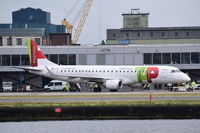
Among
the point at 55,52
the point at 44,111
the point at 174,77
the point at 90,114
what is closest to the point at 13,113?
the point at 44,111

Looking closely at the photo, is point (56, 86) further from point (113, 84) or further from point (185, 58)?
point (185, 58)

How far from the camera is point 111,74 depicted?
82625 millimetres

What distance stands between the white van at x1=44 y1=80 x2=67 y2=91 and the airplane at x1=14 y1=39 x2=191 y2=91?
5.31 meters

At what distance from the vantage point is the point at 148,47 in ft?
316

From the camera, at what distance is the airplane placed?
78.9m

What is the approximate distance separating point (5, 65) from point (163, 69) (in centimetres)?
2847

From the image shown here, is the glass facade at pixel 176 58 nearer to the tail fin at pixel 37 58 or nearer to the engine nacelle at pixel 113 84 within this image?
the engine nacelle at pixel 113 84

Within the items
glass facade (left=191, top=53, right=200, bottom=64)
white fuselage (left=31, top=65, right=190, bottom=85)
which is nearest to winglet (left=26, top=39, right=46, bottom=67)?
white fuselage (left=31, top=65, right=190, bottom=85)

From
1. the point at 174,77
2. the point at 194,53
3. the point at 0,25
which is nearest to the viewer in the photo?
the point at 174,77
